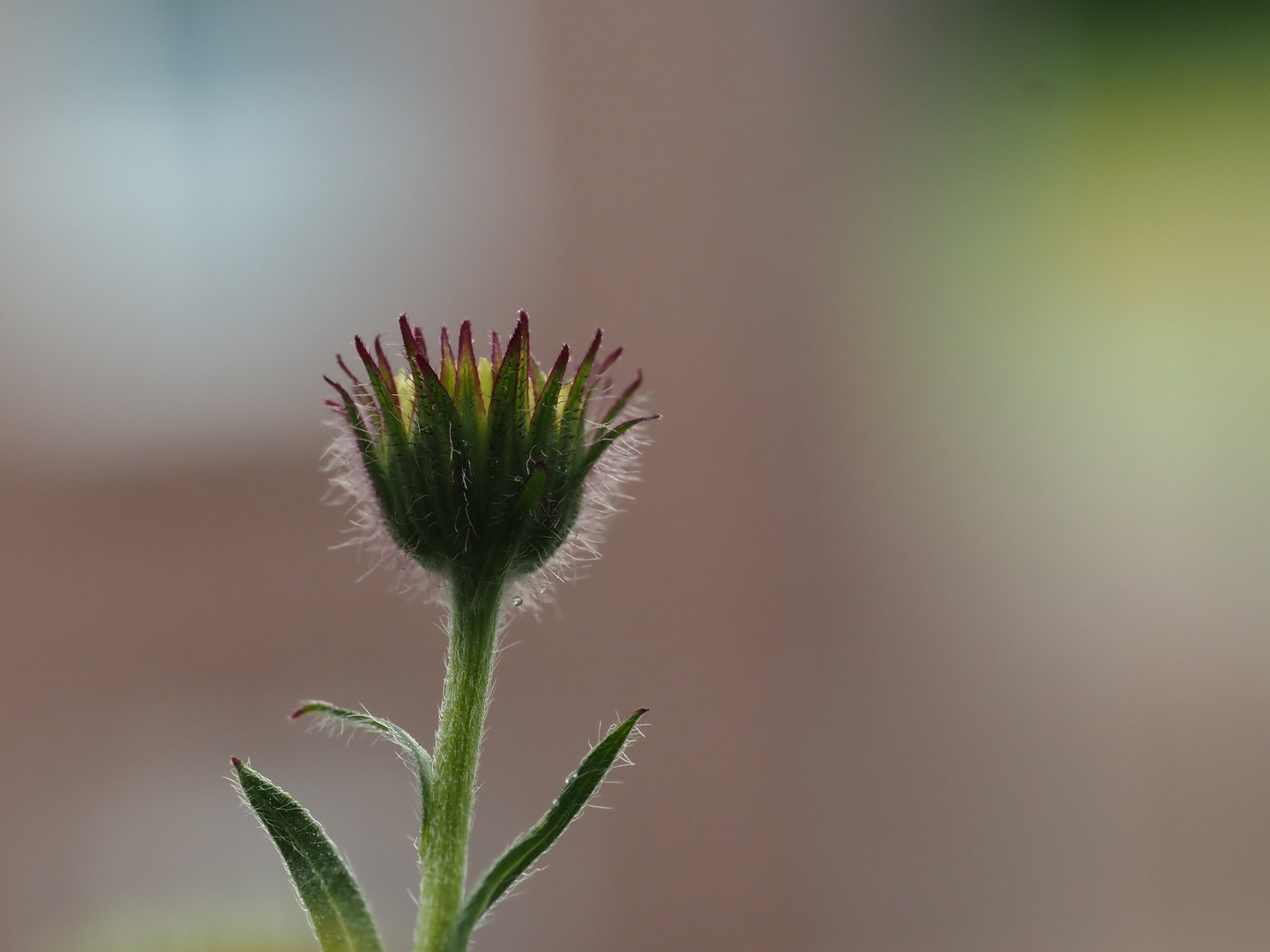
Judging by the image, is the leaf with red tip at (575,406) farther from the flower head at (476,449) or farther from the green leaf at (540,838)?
the green leaf at (540,838)

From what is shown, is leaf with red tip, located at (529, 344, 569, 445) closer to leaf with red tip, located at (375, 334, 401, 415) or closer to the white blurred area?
leaf with red tip, located at (375, 334, 401, 415)

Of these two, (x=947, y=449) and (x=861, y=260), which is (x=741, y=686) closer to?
(x=947, y=449)

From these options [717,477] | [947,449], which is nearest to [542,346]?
[717,477]

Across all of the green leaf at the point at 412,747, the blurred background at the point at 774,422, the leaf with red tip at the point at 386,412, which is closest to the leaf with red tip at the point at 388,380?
the leaf with red tip at the point at 386,412

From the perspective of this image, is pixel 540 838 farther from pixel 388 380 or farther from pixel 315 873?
pixel 388 380

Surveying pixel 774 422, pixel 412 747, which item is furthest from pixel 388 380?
pixel 774 422
